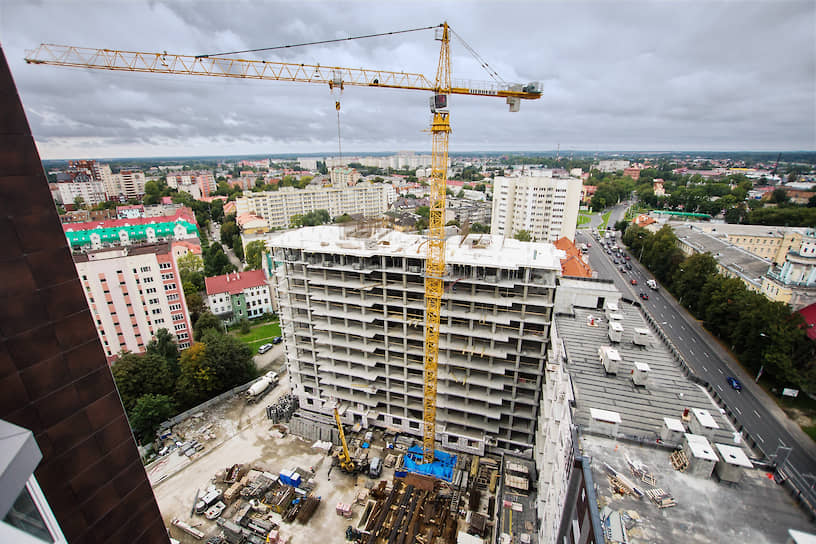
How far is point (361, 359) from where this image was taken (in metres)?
34.9

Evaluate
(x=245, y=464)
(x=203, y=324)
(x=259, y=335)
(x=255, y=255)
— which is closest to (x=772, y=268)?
(x=245, y=464)

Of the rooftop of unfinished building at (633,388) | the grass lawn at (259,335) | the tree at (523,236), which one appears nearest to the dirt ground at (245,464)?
the grass lawn at (259,335)

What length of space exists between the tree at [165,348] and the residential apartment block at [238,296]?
15721 mm

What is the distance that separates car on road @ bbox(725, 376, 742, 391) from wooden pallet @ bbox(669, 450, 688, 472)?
35303mm

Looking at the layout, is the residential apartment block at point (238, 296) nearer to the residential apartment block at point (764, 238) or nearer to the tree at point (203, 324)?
the tree at point (203, 324)

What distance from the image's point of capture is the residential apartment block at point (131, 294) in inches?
1708

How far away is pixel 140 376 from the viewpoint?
124ft

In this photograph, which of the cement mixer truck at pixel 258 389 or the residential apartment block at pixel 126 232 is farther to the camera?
the residential apartment block at pixel 126 232

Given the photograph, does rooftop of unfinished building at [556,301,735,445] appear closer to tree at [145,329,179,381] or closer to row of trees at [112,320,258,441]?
row of trees at [112,320,258,441]

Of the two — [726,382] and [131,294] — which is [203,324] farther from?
[726,382]

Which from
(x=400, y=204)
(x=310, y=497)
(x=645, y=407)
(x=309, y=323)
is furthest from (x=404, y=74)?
(x=400, y=204)

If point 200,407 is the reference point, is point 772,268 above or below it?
above

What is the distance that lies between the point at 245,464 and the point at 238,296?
3466 centimetres

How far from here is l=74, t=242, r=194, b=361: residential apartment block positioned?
43375mm
